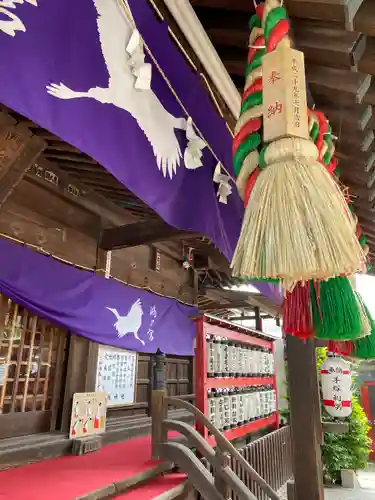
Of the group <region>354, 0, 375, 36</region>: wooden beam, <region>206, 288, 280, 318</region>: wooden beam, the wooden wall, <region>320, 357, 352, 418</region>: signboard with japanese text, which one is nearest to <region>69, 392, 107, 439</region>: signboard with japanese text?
the wooden wall

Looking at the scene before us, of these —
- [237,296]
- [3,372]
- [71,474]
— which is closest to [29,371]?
[3,372]

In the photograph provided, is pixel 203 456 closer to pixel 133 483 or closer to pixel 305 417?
pixel 133 483

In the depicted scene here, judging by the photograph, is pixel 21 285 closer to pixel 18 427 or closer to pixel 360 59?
pixel 18 427

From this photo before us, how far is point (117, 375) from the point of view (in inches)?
223

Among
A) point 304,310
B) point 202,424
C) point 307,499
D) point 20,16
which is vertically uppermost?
point 20,16

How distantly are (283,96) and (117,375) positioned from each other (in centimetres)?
523

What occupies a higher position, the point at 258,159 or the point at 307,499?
the point at 258,159

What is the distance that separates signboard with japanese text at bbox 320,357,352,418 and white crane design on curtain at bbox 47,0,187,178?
464 cm

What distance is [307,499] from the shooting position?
3.01 metres

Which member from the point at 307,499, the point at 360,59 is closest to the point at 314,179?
the point at 360,59

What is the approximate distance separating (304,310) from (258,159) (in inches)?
29.3

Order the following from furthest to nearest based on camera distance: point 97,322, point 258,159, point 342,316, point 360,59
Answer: point 97,322 < point 360,59 < point 342,316 < point 258,159

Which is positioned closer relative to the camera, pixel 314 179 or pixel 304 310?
pixel 314 179

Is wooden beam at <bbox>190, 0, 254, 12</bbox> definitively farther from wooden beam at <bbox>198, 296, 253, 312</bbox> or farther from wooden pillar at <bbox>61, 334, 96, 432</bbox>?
wooden beam at <bbox>198, 296, 253, 312</bbox>
